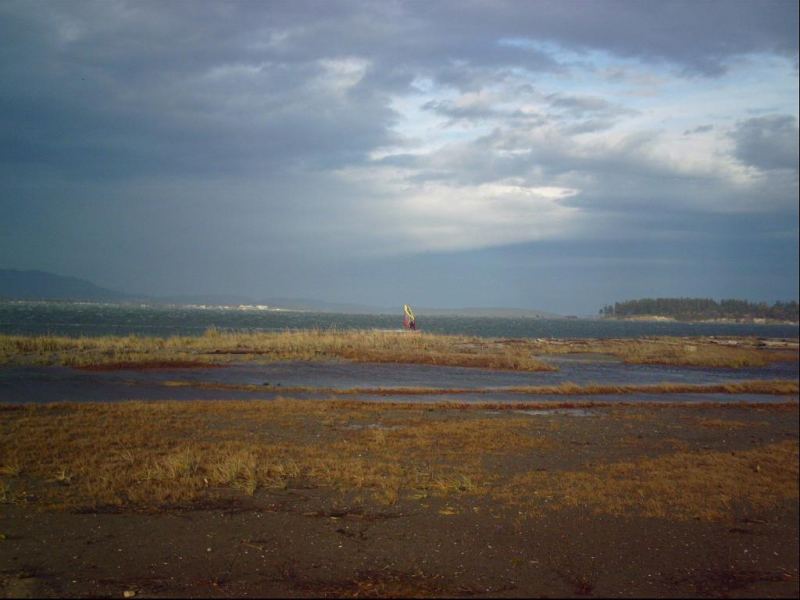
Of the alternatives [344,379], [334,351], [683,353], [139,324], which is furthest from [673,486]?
[139,324]

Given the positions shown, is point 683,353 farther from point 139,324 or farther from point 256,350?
point 139,324

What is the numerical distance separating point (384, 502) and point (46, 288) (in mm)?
18965

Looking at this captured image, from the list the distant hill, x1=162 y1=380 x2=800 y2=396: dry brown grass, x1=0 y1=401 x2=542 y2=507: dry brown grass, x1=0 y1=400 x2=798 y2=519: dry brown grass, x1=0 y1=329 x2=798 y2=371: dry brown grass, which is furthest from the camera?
x1=0 y1=329 x2=798 y2=371: dry brown grass

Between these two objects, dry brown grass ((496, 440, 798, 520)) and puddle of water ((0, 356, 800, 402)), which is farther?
puddle of water ((0, 356, 800, 402))

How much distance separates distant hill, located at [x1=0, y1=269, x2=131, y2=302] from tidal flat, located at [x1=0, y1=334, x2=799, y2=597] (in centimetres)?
388

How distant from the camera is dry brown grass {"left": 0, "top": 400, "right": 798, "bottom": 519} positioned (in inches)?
462

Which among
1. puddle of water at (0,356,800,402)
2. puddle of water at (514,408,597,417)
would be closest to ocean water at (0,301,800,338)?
puddle of water at (0,356,800,402)

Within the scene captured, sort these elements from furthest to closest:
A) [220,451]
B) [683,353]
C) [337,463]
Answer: [683,353] < [220,451] < [337,463]

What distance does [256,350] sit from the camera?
4988cm

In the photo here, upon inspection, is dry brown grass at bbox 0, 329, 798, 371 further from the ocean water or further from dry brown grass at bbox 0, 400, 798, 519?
dry brown grass at bbox 0, 400, 798, 519

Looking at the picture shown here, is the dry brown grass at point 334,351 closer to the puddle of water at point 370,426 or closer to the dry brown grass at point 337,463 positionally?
the dry brown grass at point 337,463

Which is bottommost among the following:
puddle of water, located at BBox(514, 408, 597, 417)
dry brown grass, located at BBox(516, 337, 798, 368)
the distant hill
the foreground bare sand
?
dry brown grass, located at BBox(516, 337, 798, 368)

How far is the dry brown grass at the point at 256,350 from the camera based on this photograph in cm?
3459

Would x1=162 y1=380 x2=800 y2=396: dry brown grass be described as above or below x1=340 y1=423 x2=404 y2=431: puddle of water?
below
